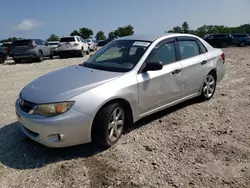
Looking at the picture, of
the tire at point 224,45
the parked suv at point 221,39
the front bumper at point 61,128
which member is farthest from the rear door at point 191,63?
the tire at point 224,45

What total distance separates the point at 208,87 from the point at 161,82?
1.94 meters

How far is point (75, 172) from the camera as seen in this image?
287 centimetres

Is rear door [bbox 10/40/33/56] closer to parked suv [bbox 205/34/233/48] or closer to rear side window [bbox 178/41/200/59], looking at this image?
rear side window [bbox 178/41/200/59]

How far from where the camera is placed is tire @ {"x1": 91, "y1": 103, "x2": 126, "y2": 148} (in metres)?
3.20

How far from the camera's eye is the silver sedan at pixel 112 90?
3.02m

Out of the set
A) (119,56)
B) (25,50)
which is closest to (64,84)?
(119,56)

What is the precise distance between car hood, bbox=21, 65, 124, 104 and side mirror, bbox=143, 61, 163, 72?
47 cm

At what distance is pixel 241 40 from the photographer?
29.2 meters

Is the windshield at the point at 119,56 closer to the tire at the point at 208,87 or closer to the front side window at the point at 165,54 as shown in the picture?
the front side window at the point at 165,54

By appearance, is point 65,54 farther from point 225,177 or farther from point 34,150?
point 225,177

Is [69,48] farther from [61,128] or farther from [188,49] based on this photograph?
[61,128]

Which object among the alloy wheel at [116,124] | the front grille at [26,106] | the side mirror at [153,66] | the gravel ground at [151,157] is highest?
the side mirror at [153,66]

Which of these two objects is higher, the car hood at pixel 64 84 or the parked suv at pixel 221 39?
the parked suv at pixel 221 39

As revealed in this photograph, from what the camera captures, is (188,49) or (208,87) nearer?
(188,49)
